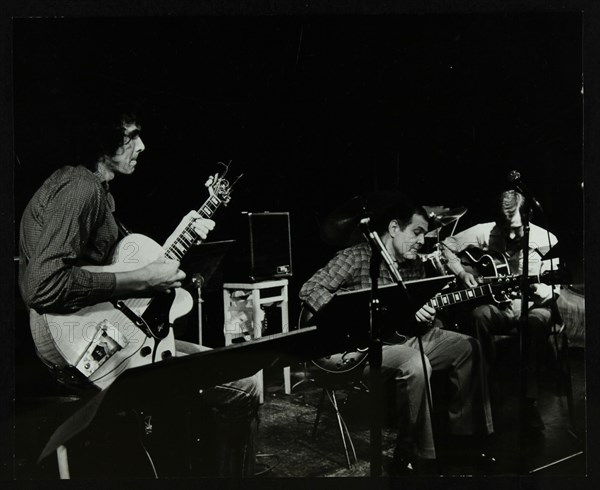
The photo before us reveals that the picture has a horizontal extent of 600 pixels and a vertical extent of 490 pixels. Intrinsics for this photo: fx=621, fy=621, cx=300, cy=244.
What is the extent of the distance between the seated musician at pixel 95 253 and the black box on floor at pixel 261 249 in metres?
0.14

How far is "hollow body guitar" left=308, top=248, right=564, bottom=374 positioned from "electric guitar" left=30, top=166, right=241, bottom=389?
53cm

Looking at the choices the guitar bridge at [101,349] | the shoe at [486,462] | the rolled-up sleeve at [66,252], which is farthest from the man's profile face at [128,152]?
the shoe at [486,462]

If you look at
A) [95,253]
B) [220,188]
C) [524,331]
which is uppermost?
[220,188]

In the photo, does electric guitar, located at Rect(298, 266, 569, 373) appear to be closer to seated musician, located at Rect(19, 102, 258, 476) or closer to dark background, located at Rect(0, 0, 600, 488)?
dark background, located at Rect(0, 0, 600, 488)

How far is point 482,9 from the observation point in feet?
8.15

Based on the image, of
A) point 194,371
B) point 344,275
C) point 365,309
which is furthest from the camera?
point 344,275

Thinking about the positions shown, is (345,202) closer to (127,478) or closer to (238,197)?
(238,197)

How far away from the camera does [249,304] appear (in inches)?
95.0

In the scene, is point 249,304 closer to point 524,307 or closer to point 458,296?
point 458,296

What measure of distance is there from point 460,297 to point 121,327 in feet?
4.28

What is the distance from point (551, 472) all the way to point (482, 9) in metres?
1.86

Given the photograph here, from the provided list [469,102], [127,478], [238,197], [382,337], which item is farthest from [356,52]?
[127,478]

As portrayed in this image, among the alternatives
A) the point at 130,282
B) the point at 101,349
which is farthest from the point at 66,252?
the point at 101,349

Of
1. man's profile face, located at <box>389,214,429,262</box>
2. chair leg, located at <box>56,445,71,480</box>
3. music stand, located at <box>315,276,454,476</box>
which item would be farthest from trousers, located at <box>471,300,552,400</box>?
chair leg, located at <box>56,445,71,480</box>
